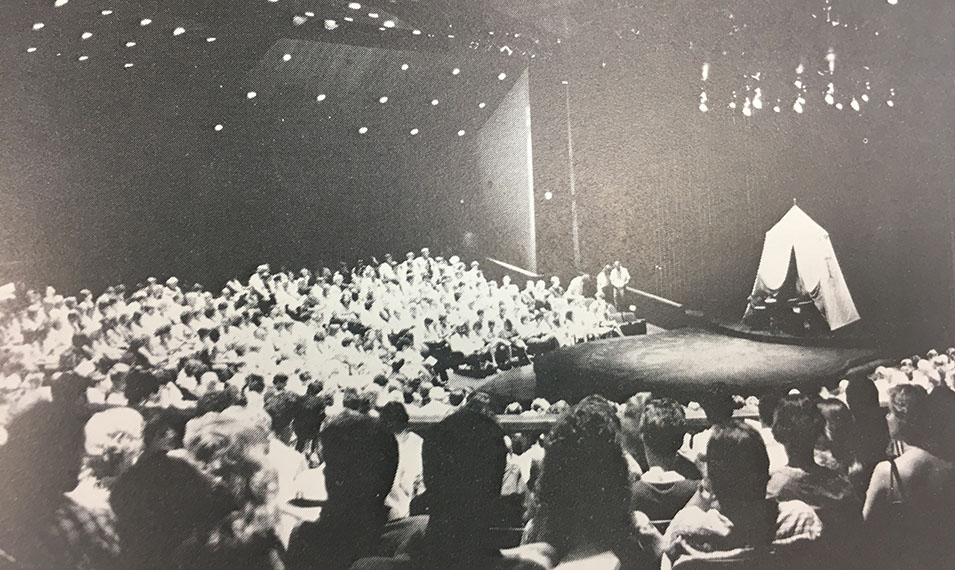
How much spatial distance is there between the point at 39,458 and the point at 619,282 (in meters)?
1.08

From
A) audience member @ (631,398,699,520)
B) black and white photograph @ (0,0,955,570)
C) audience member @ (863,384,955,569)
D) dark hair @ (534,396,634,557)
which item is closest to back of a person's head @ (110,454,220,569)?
black and white photograph @ (0,0,955,570)

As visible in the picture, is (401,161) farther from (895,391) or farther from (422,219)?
(895,391)

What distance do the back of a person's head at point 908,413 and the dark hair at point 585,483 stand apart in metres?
0.60

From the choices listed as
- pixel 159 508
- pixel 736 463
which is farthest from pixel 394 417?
pixel 736 463

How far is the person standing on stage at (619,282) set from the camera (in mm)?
1264

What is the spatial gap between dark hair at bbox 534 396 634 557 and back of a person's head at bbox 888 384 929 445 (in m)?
0.60

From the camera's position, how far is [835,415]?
1324mm

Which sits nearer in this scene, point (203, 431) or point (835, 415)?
point (203, 431)

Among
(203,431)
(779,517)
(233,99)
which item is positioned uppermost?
(233,99)

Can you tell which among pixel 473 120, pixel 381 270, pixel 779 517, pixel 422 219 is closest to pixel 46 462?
pixel 381 270

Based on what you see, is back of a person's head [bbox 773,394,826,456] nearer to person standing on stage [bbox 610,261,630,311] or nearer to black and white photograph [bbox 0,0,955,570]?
black and white photograph [bbox 0,0,955,570]

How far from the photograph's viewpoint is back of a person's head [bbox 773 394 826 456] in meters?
1.30

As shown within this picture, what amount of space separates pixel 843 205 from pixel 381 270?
975mm

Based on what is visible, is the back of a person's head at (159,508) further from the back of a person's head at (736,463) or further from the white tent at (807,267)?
the white tent at (807,267)
